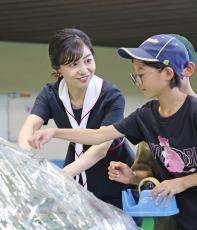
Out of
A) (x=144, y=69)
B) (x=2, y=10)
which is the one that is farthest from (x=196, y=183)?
(x=2, y=10)

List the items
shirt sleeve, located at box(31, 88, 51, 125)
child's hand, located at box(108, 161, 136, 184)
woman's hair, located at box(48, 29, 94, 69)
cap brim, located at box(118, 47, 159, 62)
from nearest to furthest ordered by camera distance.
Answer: cap brim, located at box(118, 47, 159, 62) < child's hand, located at box(108, 161, 136, 184) < woman's hair, located at box(48, 29, 94, 69) < shirt sleeve, located at box(31, 88, 51, 125)

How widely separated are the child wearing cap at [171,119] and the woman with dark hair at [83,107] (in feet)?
0.91

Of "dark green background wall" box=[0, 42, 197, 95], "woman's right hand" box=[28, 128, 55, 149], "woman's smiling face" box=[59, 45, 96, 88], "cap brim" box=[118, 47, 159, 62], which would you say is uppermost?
"cap brim" box=[118, 47, 159, 62]

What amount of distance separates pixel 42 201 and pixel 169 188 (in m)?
0.43

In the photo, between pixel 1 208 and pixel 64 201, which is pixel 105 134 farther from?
pixel 1 208

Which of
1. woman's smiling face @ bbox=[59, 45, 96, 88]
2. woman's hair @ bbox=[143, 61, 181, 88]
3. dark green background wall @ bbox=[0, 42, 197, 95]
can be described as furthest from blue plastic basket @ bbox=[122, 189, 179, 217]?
dark green background wall @ bbox=[0, 42, 197, 95]

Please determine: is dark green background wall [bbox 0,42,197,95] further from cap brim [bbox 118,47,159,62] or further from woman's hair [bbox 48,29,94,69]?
cap brim [bbox 118,47,159,62]

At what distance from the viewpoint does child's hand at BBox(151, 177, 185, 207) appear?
1.14m

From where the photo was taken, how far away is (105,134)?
4.58ft

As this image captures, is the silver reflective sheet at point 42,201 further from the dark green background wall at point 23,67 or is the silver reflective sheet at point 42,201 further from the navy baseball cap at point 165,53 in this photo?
the dark green background wall at point 23,67

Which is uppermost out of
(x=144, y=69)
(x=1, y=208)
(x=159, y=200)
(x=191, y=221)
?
(x=144, y=69)

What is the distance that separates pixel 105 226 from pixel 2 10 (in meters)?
4.18

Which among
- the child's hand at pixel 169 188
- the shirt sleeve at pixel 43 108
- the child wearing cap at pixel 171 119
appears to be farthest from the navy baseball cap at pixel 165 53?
the shirt sleeve at pixel 43 108

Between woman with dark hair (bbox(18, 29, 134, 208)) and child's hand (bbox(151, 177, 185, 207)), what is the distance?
1.16 ft
